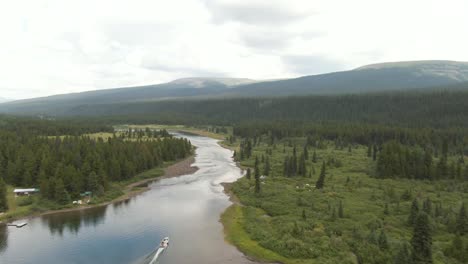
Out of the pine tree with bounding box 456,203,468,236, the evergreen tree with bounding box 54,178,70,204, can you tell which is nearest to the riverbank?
the evergreen tree with bounding box 54,178,70,204

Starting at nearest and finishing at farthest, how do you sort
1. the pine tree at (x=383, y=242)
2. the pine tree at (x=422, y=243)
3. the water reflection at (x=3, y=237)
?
the pine tree at (x=422, y=243) → the pine tree at (x=383, y=242) → the water reflection at (x=3, y=237)

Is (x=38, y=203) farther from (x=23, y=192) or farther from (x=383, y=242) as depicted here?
(x=383, y=242)

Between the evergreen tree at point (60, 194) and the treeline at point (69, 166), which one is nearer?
the evergreen tree at point (60, 194)

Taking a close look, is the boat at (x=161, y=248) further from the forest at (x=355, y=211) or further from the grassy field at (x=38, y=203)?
the grassy field at (x=38, y=203)

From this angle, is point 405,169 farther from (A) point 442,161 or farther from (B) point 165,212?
(B) point 165,212

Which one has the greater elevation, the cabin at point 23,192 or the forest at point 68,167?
the forest at point 68,167

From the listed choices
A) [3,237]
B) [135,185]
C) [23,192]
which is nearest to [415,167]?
[135,185]

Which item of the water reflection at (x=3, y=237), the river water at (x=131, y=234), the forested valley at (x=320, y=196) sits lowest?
the river water at (x=131, y=234)

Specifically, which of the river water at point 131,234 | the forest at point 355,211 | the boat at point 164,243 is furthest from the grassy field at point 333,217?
the boat at point 164,243
